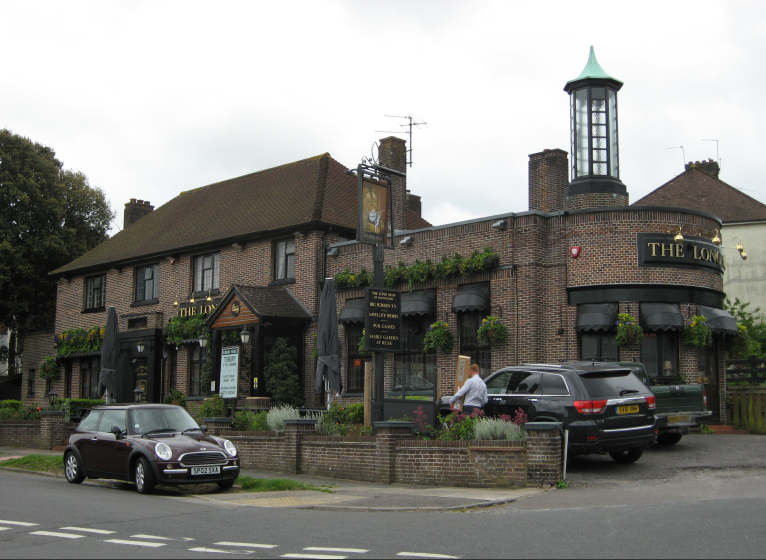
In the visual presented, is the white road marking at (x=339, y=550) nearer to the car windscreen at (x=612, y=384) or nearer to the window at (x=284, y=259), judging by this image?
the car windscreen at (x=612, y=384)

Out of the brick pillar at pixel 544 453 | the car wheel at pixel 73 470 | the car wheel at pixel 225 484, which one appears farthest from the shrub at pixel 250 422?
the brick pillar at pixel 544 453

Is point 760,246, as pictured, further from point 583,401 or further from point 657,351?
point 583,401

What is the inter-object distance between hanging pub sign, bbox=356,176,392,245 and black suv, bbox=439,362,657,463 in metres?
4.35

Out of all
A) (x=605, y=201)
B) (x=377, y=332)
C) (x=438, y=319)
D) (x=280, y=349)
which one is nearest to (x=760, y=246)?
(x=605, y=201)

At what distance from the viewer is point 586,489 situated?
12.6m

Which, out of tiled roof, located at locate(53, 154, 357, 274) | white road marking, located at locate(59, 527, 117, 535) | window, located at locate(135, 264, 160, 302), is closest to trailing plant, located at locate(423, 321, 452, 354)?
tiled roof, located at locate(53, 154, 357, 274)

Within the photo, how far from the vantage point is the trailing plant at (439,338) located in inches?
885

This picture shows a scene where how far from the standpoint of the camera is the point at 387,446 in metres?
14.5

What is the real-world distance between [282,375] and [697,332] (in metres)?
11.8

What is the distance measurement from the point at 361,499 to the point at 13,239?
30938 mm

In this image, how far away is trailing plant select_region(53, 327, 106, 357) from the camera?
32.8 meters

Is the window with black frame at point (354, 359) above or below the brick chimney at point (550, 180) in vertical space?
below

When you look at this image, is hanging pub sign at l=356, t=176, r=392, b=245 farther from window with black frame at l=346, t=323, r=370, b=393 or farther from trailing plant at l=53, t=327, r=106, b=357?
trailing plant at l=53, t=327, r=106, b=357

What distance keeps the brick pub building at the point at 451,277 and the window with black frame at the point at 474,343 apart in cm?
4
